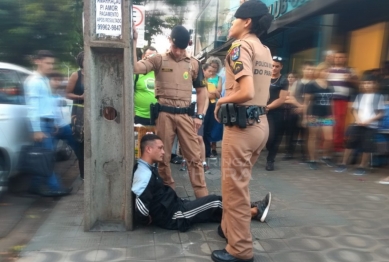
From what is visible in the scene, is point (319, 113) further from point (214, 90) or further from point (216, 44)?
point (216, 44)

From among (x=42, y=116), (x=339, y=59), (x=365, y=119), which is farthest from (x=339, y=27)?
(x=42, y=116)

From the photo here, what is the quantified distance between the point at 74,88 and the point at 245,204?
337 centimetres

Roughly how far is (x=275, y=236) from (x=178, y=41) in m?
2.23

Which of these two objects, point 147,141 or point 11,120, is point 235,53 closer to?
point 147,141

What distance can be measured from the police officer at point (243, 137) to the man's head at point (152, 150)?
898 millimetres

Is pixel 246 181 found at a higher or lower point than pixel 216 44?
lower

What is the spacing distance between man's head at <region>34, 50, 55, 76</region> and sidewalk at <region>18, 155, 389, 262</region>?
5.28 feet

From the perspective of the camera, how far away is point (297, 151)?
297 inches

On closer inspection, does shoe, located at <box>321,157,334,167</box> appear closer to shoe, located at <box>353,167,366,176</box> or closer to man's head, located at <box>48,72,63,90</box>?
shoe, located at <box>353,167,366,176</box>

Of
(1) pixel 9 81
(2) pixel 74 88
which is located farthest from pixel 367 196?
(1) pixel 9 81

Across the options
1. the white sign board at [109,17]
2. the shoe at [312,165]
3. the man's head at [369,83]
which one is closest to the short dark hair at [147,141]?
the white sign board at [109,17]

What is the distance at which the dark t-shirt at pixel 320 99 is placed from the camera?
6137 millimetres

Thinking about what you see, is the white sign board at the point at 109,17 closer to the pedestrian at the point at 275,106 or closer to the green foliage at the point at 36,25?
the green foliage at the point at 36,25

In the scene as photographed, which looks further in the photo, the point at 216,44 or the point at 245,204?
the point at 216,44
